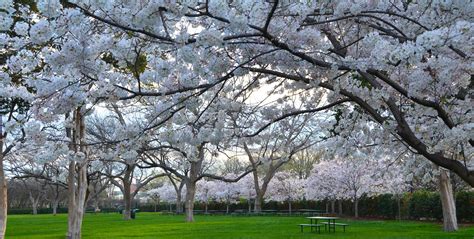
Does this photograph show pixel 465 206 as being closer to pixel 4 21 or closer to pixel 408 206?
pixel 408 206

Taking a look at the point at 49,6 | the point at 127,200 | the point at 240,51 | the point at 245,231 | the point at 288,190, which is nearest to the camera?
the point at 49,6

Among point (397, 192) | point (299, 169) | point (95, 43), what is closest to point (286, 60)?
point (95, 43)

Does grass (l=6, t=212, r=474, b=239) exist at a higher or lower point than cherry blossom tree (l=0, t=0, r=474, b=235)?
lower

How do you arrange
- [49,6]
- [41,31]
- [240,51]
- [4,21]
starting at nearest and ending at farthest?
[49,6] → [41,31] → [4,21] → [240,51]

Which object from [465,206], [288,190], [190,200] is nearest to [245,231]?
[190,200]

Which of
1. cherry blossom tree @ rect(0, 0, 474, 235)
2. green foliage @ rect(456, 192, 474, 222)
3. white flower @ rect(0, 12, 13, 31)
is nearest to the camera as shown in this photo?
cherry blossom tree @ rect(0, 0, 474, 235)

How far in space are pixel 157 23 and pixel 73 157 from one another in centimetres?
318

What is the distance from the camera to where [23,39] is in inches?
187

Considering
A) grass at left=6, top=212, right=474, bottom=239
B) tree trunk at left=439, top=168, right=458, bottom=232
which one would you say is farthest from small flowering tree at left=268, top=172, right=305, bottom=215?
tree trunk at left=439, top=168, right=458, bottom=232

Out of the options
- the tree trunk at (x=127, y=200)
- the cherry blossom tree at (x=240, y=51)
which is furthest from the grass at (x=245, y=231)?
the cherry blossom tree at (x=240, y=51)

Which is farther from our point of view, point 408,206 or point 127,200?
point 127,200

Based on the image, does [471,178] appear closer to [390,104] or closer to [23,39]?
[390,104]

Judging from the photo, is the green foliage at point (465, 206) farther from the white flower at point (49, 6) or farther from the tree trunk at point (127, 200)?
the white flower at point (49, 6)

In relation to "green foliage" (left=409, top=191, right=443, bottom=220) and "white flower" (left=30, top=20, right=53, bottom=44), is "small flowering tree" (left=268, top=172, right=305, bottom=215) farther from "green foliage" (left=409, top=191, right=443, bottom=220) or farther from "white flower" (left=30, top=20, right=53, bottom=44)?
"white flower" (left=30, top=20, right=53, bottom=44)
